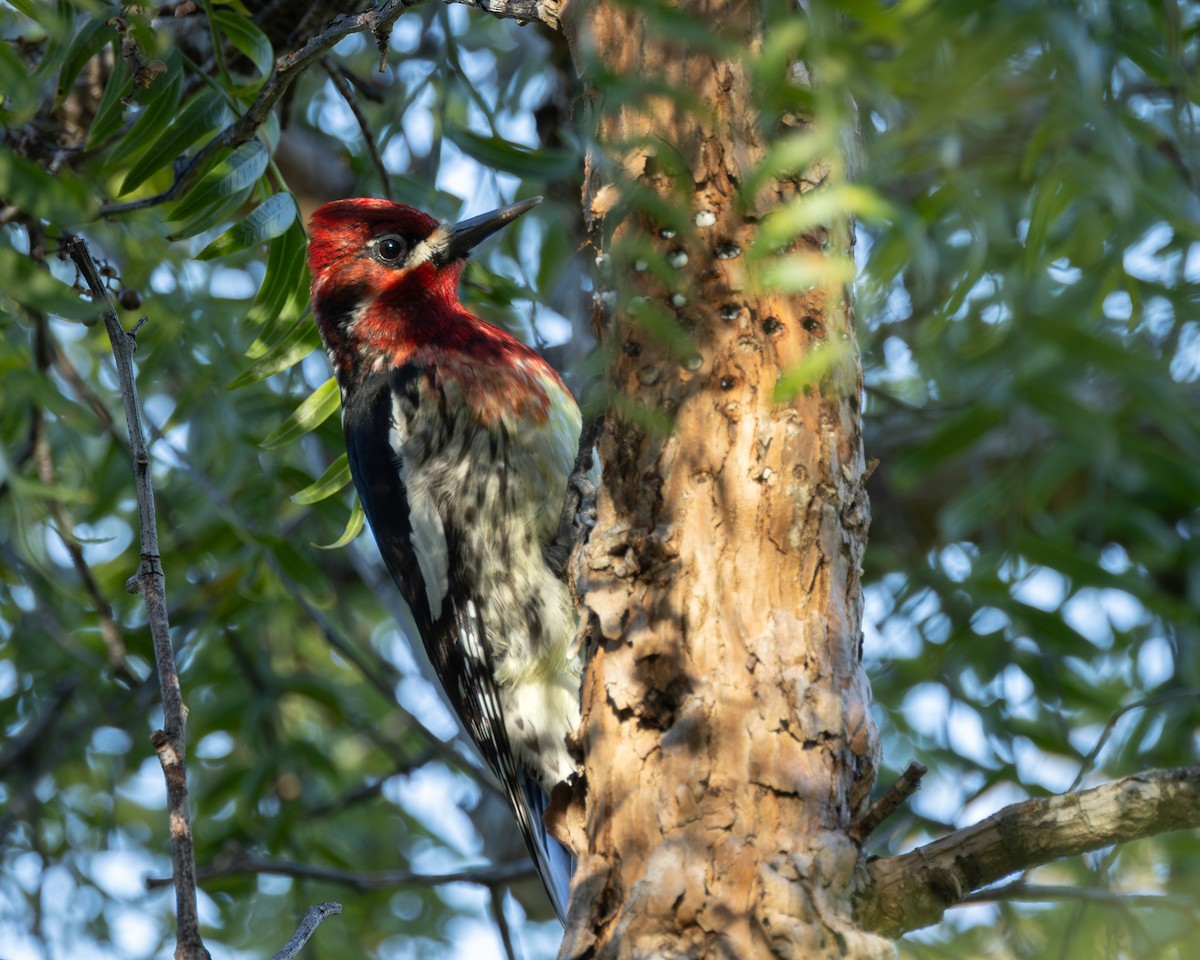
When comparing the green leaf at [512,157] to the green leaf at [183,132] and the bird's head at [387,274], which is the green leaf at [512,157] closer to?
the green leaf at [183,132]

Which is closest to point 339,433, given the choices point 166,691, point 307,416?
point 307,416

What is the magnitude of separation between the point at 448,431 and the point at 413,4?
1136 millimetres

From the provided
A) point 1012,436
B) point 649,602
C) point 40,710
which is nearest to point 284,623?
point 40,710

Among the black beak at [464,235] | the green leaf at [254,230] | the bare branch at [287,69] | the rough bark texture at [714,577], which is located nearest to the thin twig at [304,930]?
the rough bark texture at [714,577]

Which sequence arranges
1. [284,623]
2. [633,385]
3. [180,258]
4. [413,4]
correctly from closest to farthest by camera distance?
[633,385], [413,4], [180,258], [284,623]

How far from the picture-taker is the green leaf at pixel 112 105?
2.15m

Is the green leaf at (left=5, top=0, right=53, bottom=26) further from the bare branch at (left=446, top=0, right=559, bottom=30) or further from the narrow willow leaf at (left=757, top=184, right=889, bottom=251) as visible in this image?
the narrow willow leaf at (left=757, top=184, right=889, bottom=251)

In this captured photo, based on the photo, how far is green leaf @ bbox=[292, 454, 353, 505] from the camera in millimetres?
2326

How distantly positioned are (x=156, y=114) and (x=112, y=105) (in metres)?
0.09

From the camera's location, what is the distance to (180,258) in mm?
3240

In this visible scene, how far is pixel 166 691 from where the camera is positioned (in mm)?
1597

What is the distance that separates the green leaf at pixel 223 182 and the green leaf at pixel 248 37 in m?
0.15

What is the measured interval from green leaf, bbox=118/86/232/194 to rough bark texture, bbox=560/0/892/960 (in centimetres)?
84

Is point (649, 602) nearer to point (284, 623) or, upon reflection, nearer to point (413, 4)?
point (413, 4)
